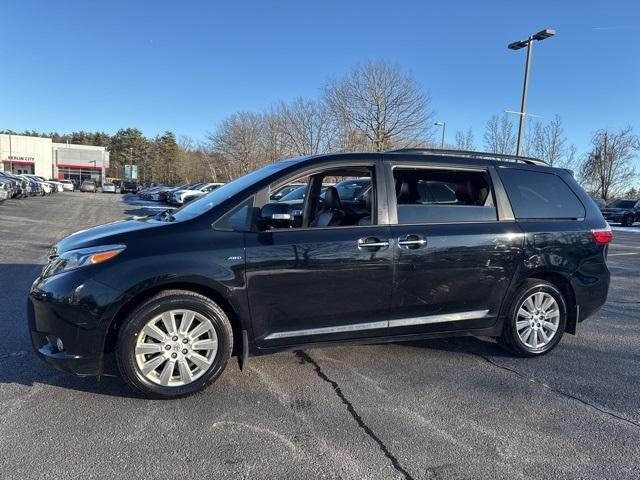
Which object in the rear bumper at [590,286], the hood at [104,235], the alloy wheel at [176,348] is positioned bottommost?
the alloy wheel at [176,348]

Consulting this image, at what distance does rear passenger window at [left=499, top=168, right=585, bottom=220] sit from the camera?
453 centimetres

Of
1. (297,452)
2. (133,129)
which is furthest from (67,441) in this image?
(133,129)

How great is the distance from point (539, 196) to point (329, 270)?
231cm

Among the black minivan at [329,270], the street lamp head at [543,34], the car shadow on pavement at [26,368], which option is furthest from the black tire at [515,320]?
the street lamp head at [543,34]

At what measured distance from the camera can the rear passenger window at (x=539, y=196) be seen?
4.53 metres

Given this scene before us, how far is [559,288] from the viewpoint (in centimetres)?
471

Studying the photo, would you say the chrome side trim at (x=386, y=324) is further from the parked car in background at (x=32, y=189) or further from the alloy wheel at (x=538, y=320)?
the parked car in background at (x=32, y=189)

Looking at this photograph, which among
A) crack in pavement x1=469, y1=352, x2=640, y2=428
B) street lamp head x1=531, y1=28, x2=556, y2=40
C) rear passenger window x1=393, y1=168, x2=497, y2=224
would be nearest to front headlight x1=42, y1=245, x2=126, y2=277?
rear passenger window x1=393, y1=168, x2=497, y2=224

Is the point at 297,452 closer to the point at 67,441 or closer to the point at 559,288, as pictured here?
the point at 67,441

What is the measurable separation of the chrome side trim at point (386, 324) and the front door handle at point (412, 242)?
608 mm

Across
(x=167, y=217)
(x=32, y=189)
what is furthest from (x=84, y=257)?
(x=32, y=189)

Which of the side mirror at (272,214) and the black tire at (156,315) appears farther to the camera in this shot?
the side mirror at (272,214)

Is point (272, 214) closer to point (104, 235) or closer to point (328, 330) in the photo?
point (328, 330)

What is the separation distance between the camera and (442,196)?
14.4 ft
